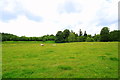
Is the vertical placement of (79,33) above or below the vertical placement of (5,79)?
above

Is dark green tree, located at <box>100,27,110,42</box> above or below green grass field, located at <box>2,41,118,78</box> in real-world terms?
above

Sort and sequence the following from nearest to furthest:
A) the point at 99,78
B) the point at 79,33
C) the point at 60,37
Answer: the point at 99,78 → the point at 60,37 → the point at 79,33

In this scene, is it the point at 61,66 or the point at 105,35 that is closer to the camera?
the point at 61,66

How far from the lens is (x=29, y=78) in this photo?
5.21 m

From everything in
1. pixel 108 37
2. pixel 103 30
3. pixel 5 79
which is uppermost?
pixel 103 30

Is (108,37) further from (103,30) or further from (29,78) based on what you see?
(29,78)

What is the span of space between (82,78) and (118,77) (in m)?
2.51

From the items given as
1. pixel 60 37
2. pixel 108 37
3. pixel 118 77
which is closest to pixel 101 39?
pixel 108 37

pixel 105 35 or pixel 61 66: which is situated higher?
pixel 105 35

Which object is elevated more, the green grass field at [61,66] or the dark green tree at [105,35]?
the dark green tree at [105,35]

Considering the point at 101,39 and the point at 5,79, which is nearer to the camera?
the point at 5,79

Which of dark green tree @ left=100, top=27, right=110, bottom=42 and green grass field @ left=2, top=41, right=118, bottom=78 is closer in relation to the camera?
green grass field @ left=2, top=41, right=118, bottom=78

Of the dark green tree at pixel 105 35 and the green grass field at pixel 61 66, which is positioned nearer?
the green grass field at pixel 61 66

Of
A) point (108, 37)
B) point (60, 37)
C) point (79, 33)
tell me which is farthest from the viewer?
point (79, 33)
